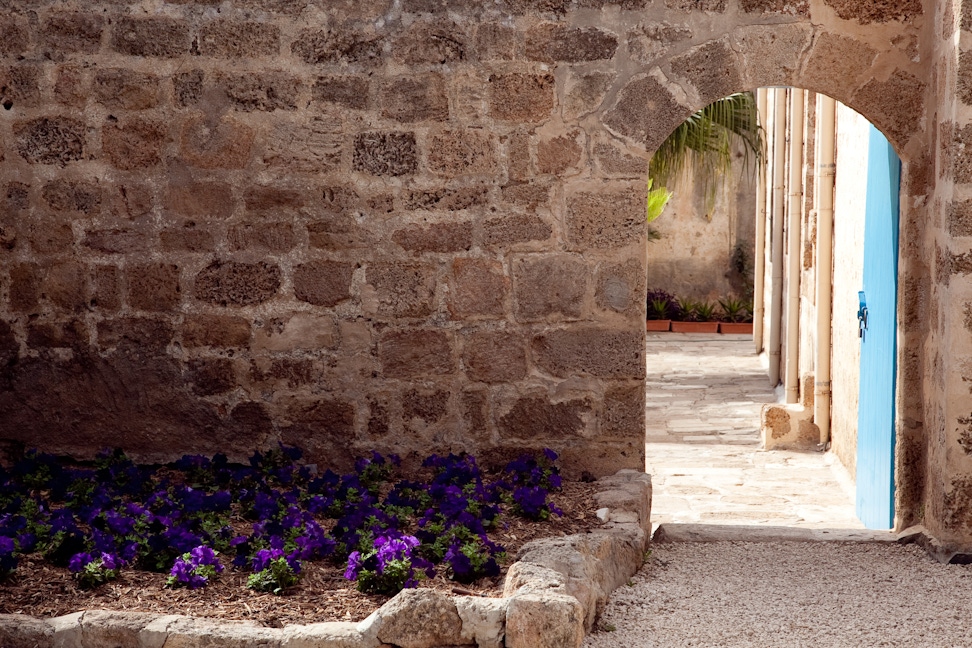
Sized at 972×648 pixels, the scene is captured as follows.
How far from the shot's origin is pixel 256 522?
11.7ft

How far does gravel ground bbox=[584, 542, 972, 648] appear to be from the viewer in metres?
3.15

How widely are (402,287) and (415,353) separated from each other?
0.26m

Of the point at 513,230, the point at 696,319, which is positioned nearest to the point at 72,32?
the point at 513,230

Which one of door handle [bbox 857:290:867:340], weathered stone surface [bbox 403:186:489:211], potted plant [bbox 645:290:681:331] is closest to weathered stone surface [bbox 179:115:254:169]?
weathered stone surface [bbox 403:186:489:211]

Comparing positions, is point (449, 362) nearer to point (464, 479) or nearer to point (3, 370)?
point (464, 479)

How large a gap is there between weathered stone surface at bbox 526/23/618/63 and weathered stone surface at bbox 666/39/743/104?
0.26m

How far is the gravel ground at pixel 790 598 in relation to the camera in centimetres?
315

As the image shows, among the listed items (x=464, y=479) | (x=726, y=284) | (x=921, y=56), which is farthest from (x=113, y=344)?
(x=726, y=284)

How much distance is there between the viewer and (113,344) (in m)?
4.36

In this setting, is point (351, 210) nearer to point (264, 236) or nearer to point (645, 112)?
point (264, 236)

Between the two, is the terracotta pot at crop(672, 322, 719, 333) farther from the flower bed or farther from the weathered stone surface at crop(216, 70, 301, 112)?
the weathered stone surface at crop(216, 70, 301, 112)

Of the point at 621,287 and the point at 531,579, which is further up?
the point at 621,287

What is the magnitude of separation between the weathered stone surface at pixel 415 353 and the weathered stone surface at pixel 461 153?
62 centimetres

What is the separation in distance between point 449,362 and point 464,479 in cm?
50
